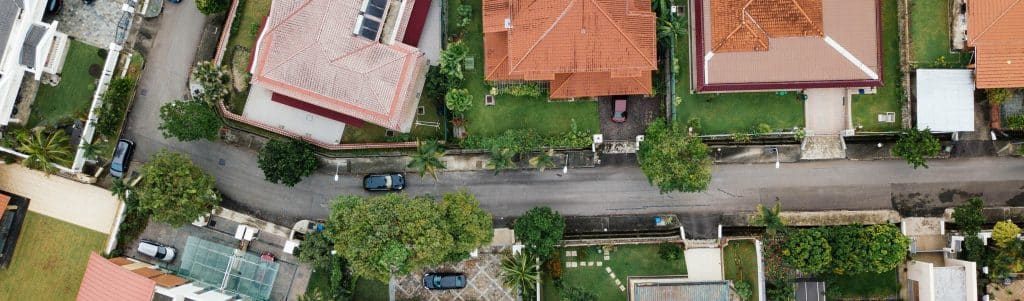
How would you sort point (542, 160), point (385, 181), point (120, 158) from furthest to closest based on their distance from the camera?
point (385, 181)
point (120, 158)
point (542, 160)

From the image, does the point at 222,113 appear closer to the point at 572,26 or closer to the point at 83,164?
the point at 83,164

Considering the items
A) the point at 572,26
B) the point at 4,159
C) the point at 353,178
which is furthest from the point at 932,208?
the point at 4,159

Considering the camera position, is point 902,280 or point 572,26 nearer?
point 572,26

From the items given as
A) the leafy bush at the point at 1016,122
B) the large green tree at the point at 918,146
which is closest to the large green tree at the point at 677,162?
the large green tree at the point at 918,146

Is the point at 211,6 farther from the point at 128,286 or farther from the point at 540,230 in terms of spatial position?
the point at 540,230

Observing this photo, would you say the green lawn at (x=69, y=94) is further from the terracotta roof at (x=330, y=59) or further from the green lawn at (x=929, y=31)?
the green lawn at (x=929, y=31)

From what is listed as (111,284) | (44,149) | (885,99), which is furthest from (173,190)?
(885,99)

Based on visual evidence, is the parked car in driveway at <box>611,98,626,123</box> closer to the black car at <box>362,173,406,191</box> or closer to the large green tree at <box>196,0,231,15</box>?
the black car at <box>362,173,406,191</box>
